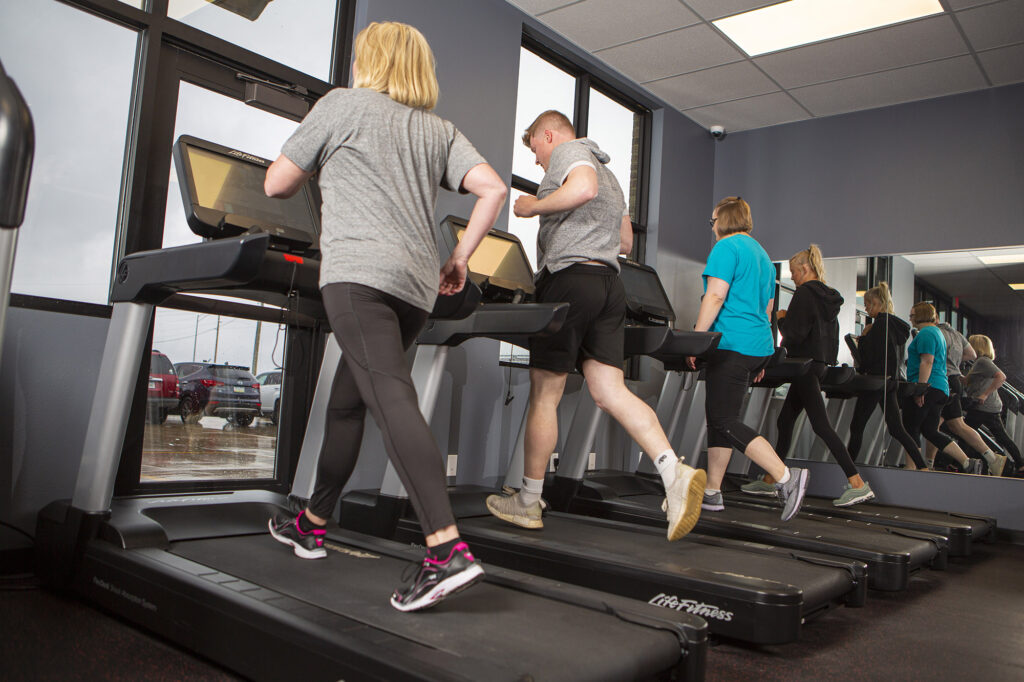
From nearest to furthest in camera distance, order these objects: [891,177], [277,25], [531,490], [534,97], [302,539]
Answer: [302,539]
[531,490]
[277,25]
[534,97]
[891,177]

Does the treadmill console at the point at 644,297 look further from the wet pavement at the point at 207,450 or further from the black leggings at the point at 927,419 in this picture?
the wet pavement at the point at 207,450

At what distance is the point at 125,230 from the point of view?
2678mm

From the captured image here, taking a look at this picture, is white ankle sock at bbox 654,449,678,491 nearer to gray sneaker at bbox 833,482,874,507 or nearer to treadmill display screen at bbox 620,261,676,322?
treadmill display screen at bbox 620,261,676,322

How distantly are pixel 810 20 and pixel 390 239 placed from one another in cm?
353

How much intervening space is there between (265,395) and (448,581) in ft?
6.18

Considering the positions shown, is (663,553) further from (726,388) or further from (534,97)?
(534,97)

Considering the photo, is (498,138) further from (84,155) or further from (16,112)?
(16,112)

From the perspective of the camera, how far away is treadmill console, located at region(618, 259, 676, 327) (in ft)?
13.4

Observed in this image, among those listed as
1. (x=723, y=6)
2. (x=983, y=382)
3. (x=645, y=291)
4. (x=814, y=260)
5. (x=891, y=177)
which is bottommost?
(x=983, y=382)

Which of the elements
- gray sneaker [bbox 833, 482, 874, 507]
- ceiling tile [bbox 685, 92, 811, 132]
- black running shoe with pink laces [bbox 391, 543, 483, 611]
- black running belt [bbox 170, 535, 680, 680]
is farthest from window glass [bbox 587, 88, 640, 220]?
black running shoe with pink laces [bbox 391, 543, 483, 611]

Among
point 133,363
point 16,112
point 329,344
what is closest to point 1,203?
point 16,112

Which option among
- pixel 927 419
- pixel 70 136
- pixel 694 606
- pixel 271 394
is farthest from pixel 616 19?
pixel 694 606

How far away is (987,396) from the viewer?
4672mm

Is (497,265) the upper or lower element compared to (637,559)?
upper
